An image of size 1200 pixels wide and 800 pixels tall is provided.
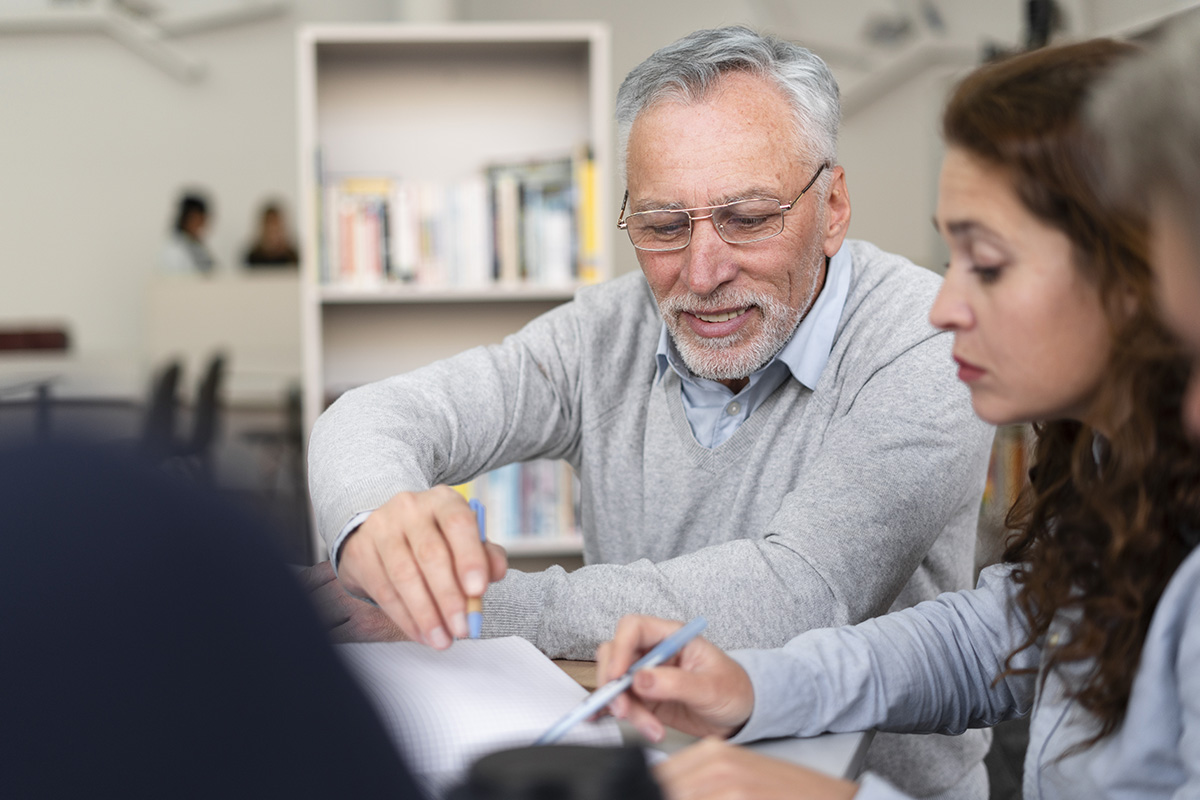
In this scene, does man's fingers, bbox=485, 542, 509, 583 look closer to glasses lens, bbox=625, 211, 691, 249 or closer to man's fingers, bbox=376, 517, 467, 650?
man's fingers, bbox=376, 517, 467, 650

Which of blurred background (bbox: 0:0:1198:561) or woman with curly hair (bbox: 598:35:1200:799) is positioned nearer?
woman with curly hair (bbox: 598:35:1200:799)

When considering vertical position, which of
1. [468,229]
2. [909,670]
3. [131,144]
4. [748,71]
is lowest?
[909,670]

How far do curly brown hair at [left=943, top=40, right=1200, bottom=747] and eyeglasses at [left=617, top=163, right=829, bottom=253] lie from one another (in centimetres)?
49

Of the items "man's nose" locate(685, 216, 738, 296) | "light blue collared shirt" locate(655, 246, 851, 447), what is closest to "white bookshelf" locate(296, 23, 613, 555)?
"light blue collared shirt" locate(655, 246, 851, 447)

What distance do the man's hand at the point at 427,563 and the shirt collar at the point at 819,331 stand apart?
1.74 ft

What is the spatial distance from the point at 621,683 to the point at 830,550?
0.36 meters

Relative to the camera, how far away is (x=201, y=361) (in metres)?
5.21

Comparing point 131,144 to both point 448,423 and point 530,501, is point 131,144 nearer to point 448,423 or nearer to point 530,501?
point 530,501

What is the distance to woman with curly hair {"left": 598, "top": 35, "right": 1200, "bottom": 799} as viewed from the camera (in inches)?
25.0

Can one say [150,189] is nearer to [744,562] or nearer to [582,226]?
[582,226]

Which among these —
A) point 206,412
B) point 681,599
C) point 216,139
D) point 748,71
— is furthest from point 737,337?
point 216,139

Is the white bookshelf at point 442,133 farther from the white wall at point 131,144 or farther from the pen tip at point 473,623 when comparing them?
the white wall at point 131,144

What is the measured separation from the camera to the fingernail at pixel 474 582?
0.81 m

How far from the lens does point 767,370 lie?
4.26ft
